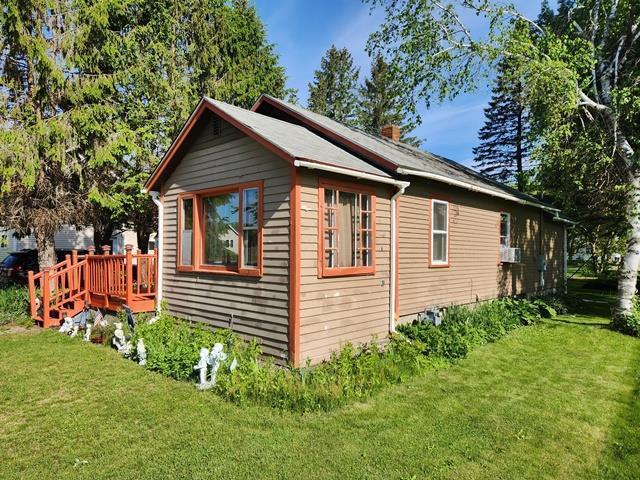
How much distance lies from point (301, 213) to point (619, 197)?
1197 cm

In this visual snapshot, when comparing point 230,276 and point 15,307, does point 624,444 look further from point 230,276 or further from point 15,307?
point 15,307

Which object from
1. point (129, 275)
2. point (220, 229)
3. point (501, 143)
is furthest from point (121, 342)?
point (501, 143)

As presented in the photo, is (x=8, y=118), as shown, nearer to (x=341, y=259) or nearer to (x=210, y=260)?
(x=210, y=260)

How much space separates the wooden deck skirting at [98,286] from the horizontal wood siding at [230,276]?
2.12 ft

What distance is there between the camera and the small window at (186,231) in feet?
27.5

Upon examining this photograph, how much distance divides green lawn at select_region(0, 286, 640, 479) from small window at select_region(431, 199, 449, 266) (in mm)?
3256

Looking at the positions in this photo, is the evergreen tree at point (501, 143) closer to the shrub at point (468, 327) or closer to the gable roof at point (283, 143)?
the shrub at point (468, 327)

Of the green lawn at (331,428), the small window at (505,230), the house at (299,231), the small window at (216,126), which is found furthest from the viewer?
the small window at (505,230)

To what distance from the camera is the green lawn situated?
3834 millimetres

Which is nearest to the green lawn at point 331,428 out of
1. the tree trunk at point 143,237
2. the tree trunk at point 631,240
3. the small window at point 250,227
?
the small window at point 250,227

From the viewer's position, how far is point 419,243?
906 cm

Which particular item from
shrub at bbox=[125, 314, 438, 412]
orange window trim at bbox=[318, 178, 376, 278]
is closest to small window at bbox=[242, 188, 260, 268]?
orange window trim at bbox=[318, 178, 376, 278]

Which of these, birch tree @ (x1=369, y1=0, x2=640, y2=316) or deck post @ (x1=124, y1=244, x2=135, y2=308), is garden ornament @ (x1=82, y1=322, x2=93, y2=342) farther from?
birch tree @ (x1=369, y1=0, x2=640, y2=316)

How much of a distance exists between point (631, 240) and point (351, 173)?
8335mm
